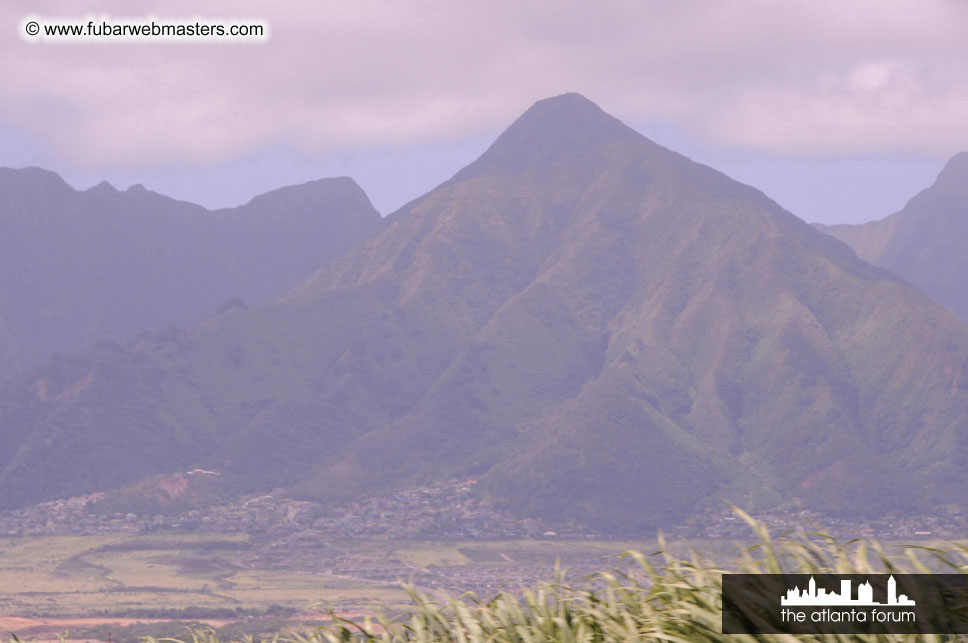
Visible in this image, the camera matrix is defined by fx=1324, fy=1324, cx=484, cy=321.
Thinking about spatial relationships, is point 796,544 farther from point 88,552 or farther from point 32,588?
point 88,552

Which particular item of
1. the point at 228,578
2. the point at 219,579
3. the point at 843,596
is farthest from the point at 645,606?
the point at 228,578

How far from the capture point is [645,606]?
37.9ft

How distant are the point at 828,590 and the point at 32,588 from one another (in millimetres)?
163178

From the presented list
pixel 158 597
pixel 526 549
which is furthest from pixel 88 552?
pixel 526 549

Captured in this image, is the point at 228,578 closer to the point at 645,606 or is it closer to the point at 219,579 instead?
the point at 219,579

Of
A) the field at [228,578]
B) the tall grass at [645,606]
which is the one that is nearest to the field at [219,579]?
the field at [228,578]

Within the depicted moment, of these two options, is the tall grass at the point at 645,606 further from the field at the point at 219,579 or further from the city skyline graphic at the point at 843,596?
the field at the point at 219,579

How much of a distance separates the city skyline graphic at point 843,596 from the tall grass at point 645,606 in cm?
23

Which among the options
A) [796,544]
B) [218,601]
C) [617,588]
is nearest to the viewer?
[796,544]

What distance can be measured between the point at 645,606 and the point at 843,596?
5.82 ft

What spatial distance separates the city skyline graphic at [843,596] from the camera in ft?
34.5

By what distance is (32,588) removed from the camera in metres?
160

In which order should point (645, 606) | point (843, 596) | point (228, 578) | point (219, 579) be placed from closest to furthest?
1. point (843, 596)
2. point (645, 606)
3. point (219, 579)
4. point (228, 578)

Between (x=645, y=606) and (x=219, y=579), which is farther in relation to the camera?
(x=219, y=579)
